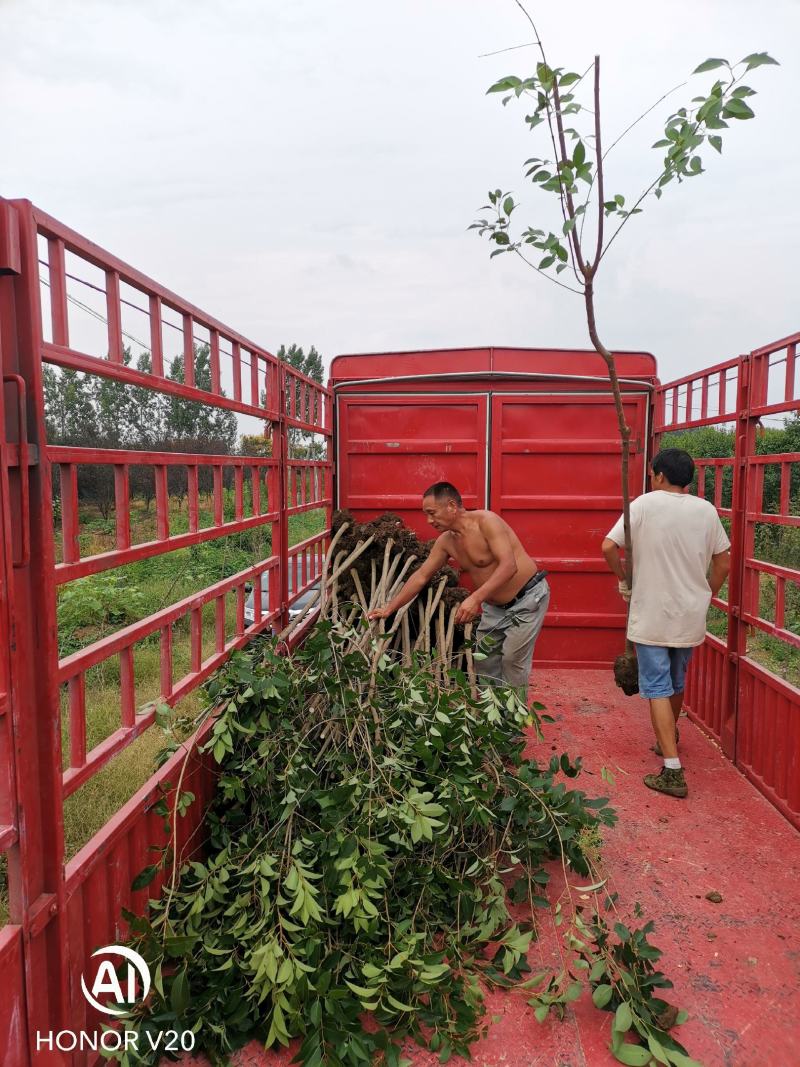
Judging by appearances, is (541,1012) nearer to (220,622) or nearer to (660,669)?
(220,622)

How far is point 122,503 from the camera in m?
2.12

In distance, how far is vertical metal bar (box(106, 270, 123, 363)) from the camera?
206 centimetres

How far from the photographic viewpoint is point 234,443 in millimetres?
5008

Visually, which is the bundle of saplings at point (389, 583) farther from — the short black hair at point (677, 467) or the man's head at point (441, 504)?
the short black hair at point (677, 467)

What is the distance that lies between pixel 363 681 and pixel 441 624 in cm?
156

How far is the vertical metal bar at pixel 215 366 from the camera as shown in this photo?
114 inches

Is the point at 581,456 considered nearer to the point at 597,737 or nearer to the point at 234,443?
the point at 597,737

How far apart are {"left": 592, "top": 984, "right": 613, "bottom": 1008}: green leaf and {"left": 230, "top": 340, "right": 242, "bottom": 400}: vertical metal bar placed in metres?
2.56

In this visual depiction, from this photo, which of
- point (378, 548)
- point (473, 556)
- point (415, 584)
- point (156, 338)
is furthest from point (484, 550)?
point (156, 338)

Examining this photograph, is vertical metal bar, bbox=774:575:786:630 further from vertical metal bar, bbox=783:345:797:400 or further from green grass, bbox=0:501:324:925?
green grass, bbox=0:501:324:925

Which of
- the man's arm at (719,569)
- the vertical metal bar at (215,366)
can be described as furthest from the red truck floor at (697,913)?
the vertical metal bar at (215,366)

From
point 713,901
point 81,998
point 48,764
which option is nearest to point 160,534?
point 48,764

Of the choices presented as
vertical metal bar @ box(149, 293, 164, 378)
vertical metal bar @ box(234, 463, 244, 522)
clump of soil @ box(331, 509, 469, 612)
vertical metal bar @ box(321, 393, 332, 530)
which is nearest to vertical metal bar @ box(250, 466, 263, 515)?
vertical metal bar @ box(234, 463, 244, 522)

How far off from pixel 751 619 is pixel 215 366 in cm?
306
